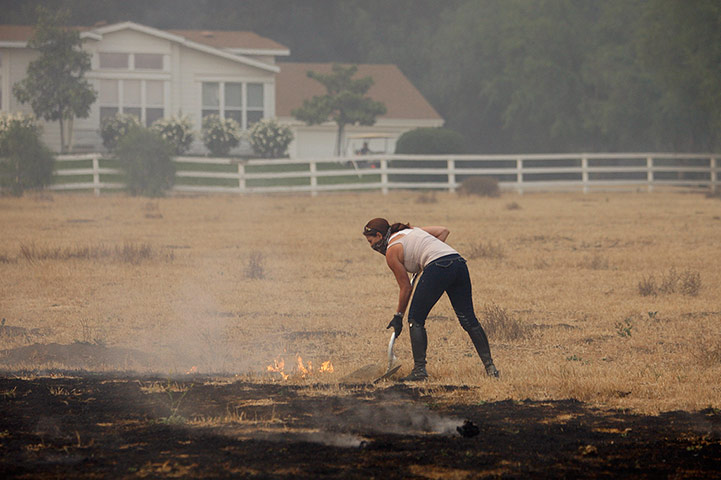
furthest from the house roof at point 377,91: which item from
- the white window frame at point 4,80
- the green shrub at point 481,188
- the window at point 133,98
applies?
the green shrub at point 481,188

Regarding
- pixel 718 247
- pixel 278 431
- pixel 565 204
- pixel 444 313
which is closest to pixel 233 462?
pixel 278 431

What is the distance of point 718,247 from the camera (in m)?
17.5

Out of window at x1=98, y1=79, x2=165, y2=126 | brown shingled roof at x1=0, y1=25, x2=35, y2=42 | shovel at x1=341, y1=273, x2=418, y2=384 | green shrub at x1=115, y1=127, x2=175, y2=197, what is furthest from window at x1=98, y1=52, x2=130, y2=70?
shovel at x1=341, y1=273, x2=418, y2=384

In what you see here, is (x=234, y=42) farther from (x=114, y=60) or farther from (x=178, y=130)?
(x=178, y=130)

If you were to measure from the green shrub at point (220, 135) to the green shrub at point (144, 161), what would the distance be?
7.72 m

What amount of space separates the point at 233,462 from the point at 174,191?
27078 millimetres

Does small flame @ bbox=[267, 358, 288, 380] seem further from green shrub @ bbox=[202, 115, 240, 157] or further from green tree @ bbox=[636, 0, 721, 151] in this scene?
green shrub @ bbox=[202, 115, 240, 157]

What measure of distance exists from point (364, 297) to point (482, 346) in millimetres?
4626

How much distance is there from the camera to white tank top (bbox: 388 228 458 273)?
25.4 ft

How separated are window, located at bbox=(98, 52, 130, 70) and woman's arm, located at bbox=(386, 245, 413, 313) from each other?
110 ft

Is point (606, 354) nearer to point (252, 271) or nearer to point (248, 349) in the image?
point (248, 349)

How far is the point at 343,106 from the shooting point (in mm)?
43000

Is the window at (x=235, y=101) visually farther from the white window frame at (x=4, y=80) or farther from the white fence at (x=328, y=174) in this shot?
the white window frame at (x=4, y=80)

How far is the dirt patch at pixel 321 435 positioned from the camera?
5395mm
